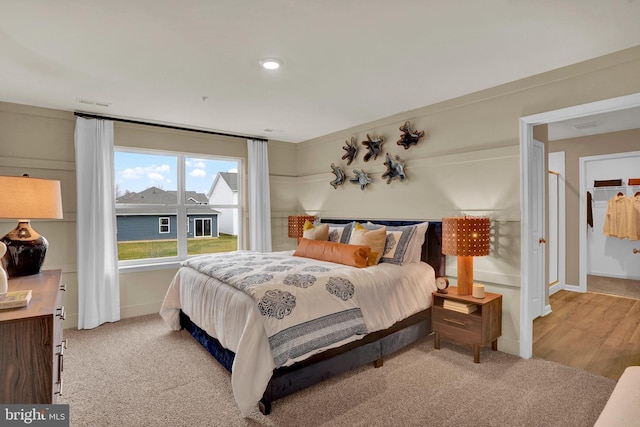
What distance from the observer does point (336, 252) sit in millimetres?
3375

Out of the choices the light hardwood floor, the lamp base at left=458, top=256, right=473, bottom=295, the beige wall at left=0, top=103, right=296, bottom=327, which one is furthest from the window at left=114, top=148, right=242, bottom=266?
the light hardwood floor

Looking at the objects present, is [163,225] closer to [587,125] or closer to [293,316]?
[293,316]

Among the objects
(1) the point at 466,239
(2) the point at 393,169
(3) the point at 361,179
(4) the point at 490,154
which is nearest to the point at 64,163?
(3) the point at 361,179

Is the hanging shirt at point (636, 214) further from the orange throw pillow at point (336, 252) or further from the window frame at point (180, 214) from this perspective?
the window frame at point (180, 214)

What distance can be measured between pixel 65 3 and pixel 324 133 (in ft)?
11.4

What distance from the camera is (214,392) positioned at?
242 cm

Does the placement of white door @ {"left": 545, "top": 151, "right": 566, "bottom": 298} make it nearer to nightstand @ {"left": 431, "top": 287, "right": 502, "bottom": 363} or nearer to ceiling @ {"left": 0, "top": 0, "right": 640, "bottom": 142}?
nightstand @ {"left": 431, "top": 287, "right": 502, "bottom": 363}

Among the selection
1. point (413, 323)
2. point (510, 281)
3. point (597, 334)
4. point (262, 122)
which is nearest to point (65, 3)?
point (262, 122)

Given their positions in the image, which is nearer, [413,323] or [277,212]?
[413,323]

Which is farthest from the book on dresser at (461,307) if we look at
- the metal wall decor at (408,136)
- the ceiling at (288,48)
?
the ceiling at (288,48)

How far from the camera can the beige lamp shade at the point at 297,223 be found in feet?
16.7

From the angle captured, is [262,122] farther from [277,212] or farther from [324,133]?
[277,212]

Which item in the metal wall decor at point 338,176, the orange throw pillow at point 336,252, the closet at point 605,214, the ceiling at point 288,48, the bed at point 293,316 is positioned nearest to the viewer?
the ceiling at point 288,48

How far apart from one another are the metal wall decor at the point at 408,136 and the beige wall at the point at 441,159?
66 millimetres
